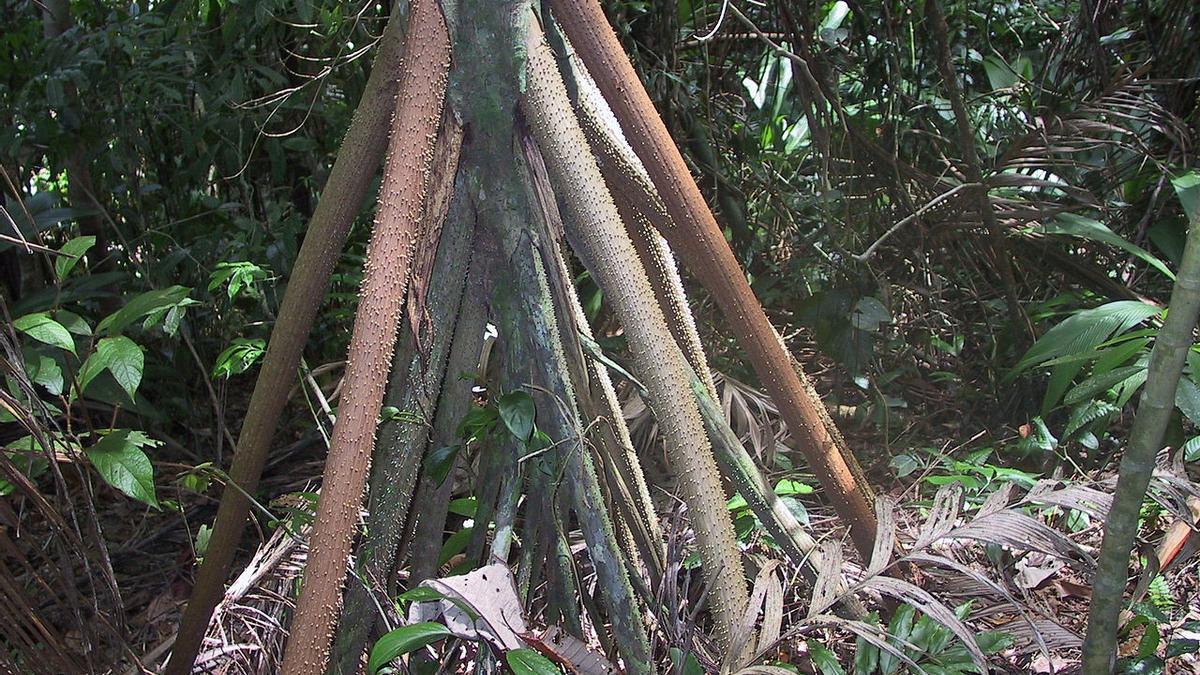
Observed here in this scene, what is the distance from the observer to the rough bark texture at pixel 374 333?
145 cm

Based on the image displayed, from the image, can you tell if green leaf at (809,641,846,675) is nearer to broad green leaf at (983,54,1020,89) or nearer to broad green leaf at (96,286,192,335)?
broad green leaf at (96,286,192,335)

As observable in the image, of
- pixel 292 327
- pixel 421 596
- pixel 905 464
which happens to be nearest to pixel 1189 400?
pixel 905 464

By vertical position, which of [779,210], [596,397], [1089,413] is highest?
[596,397]

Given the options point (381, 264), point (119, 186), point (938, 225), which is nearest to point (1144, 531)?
point (938, 225)

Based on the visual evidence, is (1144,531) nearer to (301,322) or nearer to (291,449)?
(301,322)

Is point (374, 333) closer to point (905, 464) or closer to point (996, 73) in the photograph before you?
point (905, 464)

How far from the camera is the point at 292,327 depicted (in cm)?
176

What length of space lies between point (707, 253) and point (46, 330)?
1130mm

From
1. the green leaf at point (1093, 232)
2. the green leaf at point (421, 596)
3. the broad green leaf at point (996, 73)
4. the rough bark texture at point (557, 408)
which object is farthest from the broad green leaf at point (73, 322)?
the broad green leaf at point (996, 73)

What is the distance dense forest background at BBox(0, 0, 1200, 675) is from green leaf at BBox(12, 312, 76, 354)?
0.62 m

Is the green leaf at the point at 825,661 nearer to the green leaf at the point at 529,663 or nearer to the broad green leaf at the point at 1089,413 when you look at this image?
the green leaf at the point at 529,663

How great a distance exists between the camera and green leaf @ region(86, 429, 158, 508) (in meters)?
1.66

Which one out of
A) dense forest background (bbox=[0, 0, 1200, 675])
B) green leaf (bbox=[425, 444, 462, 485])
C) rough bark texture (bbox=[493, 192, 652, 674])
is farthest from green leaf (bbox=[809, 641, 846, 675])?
dense forest background (bbox=[0, 0, 1200, 675])

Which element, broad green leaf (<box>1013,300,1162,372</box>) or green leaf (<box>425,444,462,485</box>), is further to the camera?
broad green leaf (<box>1013,300,1162,372</box>)
